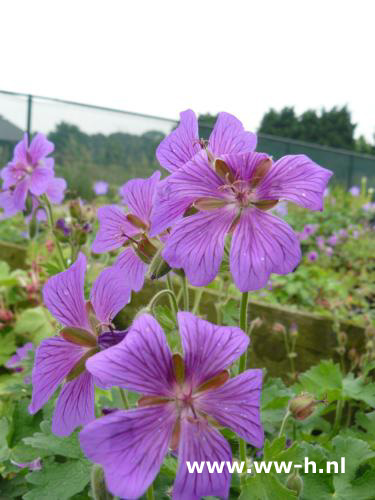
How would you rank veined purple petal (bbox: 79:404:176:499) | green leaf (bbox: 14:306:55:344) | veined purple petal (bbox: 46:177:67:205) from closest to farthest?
veined purple petal (bbox: 79:404:176:499) < veined purple petal (bbox: 46:177:67:205) < green leaf (bbox: 14:306:55:344)

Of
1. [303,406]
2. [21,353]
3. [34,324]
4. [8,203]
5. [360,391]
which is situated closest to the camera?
[303,406]

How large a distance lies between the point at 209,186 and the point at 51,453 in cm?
66

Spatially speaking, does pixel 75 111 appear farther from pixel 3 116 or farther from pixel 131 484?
pixel 131 484

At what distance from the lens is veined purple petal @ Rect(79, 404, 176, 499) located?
0.57 m

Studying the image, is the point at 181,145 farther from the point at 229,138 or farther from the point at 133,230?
the point at 133,230

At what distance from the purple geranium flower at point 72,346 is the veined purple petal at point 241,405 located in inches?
7.1

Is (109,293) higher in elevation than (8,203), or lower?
lower

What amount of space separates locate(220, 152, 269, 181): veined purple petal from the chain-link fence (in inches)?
302

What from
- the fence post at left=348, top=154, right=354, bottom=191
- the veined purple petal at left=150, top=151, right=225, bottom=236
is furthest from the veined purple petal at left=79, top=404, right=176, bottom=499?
the fence post at left=348, top=154, right=354, bottom=191

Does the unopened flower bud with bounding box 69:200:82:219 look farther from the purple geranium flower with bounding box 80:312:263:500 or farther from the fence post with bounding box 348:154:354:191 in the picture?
the fence post with bounding box 348:154:354:191

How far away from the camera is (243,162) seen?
81 centimetres

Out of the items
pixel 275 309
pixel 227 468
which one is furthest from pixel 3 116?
pixel 227 468

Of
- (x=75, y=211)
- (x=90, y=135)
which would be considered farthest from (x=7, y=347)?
(x=90, y=135)

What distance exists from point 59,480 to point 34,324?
1.83 metres
